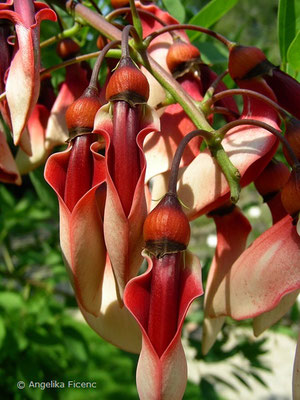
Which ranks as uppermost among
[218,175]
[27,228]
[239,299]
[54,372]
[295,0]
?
[295,0]

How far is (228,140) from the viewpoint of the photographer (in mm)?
505

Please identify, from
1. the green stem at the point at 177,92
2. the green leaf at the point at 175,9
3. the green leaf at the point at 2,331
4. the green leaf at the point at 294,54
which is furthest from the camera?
the green leaf at the point at 2,331

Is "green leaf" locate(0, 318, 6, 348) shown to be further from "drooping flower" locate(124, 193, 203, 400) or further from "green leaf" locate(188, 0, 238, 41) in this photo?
"drooping flower" locate(124, 193, 203, 400)

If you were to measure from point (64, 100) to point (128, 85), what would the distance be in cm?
25

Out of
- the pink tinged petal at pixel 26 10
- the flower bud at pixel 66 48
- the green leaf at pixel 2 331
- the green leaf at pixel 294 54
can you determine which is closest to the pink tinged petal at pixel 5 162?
the pink tinged petal at pixel 26 10

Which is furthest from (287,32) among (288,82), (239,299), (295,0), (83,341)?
(83,341)

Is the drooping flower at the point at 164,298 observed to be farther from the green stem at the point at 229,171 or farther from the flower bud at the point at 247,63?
the flower bud at the point at 247,63

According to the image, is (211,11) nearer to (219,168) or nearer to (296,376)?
(219,168)

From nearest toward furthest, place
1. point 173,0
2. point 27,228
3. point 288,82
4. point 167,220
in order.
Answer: point 167,220
point 288,82
point 173,0
point 27,228

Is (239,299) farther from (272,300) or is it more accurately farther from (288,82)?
(288,82)

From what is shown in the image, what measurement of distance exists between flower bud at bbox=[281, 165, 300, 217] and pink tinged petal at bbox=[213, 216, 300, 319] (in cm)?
2

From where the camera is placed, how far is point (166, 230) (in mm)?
409

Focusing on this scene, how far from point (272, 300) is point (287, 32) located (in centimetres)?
37

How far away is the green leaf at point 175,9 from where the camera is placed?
821 mm
